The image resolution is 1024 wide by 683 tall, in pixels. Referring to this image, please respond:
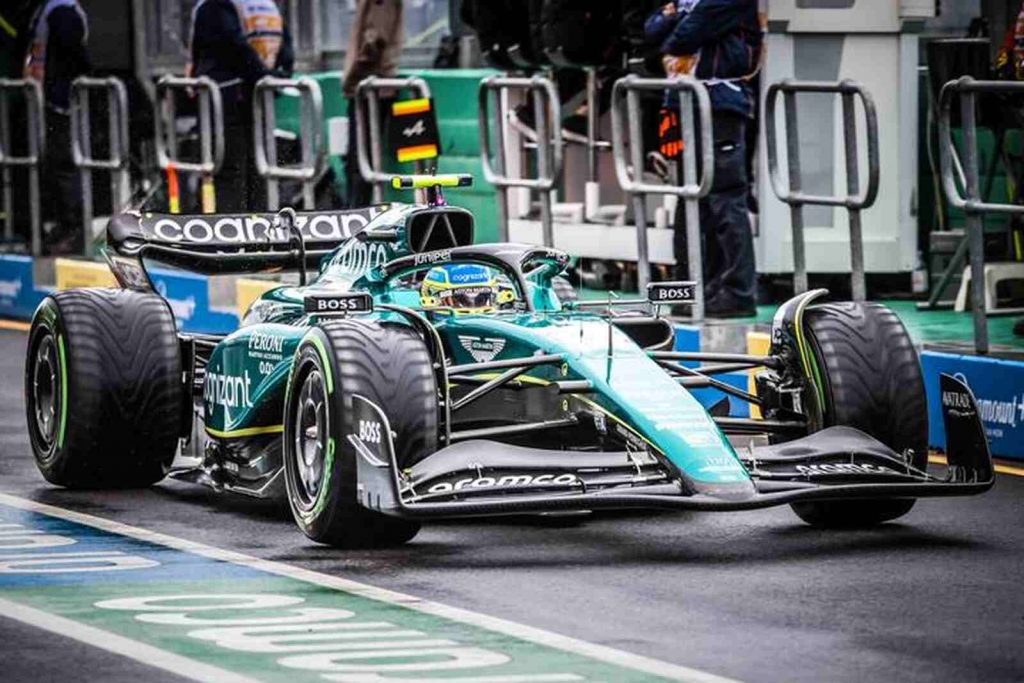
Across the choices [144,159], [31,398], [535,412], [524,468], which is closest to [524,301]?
[535,412]

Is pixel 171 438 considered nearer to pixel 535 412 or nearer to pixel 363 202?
pixel 535 412

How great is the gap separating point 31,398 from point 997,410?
4.40 m

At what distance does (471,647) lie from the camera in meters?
8.22

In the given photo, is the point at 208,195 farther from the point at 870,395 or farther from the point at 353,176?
the point at 870,395

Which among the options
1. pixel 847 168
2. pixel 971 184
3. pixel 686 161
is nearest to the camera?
pixel 971 184

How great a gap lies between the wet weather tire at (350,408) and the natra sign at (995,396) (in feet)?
11.8

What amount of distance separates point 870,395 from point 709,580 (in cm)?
158

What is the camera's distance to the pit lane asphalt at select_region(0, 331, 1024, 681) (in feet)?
26.5

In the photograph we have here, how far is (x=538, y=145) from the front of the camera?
53.6 feet

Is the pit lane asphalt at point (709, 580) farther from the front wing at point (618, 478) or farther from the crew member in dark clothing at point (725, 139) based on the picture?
the crew member in dark clothing at point (725, 139)

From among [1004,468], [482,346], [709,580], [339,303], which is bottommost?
[1004,468]

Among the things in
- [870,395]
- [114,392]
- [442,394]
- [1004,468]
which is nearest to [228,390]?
[114,392]

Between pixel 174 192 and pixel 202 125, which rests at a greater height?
pixel 202 125

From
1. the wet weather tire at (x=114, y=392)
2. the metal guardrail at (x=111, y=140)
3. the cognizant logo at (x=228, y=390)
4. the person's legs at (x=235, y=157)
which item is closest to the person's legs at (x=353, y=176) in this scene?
the person's legs at (x=235, y=157)
